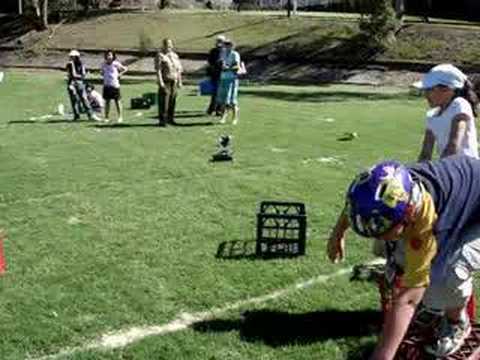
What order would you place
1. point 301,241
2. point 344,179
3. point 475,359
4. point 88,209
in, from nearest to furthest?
point 475,359, point 301,241, point 88,209, point 344,179

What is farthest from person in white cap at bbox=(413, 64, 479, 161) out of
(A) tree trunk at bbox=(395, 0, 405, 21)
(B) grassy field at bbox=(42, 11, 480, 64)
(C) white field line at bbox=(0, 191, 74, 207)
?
(A) tree trunk at bbox=(395, 0, 405, 21)

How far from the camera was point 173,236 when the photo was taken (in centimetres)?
887

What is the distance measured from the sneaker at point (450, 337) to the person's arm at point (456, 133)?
166 cm

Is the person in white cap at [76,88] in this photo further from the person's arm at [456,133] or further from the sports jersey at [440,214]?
the sports jersey at [440,214]

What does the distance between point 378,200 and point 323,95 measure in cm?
2460

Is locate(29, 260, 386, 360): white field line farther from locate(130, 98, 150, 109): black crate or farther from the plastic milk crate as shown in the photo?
locate(130, 98, 150, 109): black crate

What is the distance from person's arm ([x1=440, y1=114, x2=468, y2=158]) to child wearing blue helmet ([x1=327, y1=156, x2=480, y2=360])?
167 cm

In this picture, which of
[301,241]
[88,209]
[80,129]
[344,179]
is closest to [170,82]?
[80,129]

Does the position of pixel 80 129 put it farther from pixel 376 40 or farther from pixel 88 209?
pixel 376 40

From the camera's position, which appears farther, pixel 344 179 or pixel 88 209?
pixel 344 179

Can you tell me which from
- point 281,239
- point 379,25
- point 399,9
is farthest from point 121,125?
point 399,9

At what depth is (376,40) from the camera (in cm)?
3909

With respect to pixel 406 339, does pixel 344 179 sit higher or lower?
lower

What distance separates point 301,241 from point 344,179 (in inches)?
162
